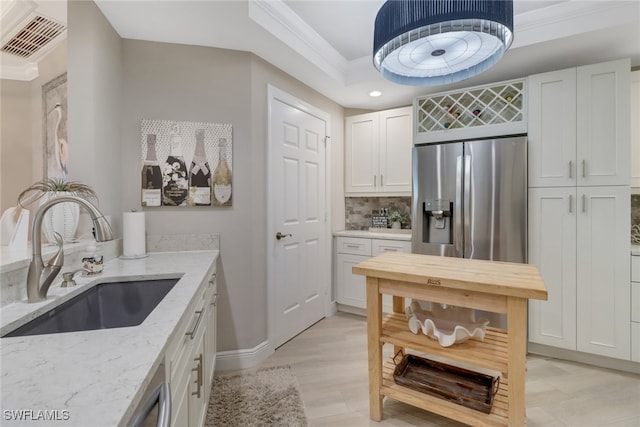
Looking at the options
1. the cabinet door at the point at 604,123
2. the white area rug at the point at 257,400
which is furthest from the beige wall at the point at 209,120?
the cabinet door at the point at 604,123

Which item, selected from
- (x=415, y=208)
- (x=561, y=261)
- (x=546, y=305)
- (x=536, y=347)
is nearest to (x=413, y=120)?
(x=415, y=208)

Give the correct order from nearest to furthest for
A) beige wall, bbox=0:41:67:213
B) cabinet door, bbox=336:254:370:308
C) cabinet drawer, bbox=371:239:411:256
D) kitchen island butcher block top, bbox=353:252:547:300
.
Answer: kitchen island butcher block top, bbox=353:252:547:300
beige wall, bbox=0:41:67:213
cabinet drawer, bbox=371:239:411:256
cabinet door, bbox=336:254:370:308

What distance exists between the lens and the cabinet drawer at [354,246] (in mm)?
3273

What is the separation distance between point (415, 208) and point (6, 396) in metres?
2.81

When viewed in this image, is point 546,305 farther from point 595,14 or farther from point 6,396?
point 6,396

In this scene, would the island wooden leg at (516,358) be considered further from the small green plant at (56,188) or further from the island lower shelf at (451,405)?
the small green plant at (56,188)

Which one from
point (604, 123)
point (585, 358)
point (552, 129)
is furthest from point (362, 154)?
point (585, 358)

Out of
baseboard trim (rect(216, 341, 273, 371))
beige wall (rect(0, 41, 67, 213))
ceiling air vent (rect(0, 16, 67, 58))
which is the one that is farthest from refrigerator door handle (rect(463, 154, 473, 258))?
beige wall (rect(0, 41, 67, 213))

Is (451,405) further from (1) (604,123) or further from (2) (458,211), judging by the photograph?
→ (1) (604,123)

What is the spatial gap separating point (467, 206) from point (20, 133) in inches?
Answer: 159

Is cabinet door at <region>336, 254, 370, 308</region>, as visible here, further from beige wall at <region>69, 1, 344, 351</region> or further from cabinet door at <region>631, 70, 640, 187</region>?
cabinet door at <region>631, 70, 640, 187</region>

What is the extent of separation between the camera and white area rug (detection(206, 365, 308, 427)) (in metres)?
1.72

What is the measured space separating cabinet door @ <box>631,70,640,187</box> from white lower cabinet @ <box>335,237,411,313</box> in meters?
1.99

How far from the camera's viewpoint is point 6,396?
1.87 ft
